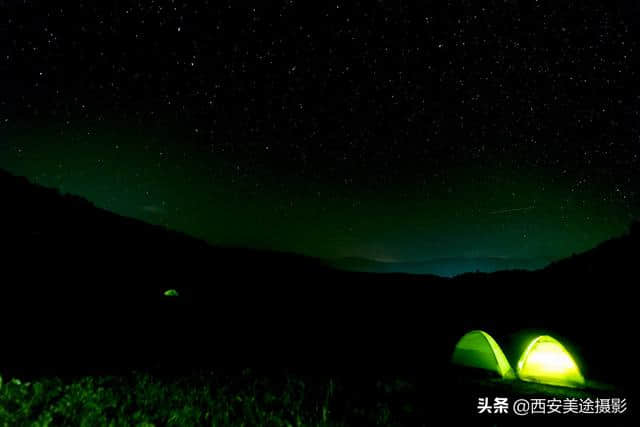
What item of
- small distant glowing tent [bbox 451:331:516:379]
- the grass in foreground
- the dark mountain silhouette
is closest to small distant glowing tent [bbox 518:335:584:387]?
small distant glowing tent [bbox 451:331:516:379]

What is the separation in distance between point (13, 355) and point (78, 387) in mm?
3490

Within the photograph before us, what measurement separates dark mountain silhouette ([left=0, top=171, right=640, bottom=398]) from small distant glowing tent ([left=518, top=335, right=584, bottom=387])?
1.99m

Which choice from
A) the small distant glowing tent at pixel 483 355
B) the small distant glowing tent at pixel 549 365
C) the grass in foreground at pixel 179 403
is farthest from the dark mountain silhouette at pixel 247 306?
the grass in foreground at pixel 179 403

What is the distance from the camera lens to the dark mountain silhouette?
9930 millimetres

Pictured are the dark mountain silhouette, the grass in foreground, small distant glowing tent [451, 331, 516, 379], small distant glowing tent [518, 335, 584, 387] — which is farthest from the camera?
the dark mountain silhouette

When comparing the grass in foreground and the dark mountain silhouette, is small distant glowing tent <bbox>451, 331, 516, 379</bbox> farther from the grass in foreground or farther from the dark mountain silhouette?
the grass in foreground

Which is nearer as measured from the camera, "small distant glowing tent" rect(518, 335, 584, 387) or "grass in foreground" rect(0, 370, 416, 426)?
"grass in foreground" rect(0, 370, 416, 426)

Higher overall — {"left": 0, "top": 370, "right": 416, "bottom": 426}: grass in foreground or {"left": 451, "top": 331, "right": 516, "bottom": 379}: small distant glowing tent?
{"left": 451, "top": 331, "right": 516, "bottom": 379}: small distant glowing tent

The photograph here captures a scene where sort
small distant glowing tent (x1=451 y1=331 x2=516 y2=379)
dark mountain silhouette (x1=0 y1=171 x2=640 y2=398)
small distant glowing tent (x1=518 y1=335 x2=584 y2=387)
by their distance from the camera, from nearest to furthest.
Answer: small distant glowing tent (x1=518 y1=335 x2=584 y2=387)
small distant glowing tent (x1=451 y1=331 x2=516 y2=379)
dark mountain silhouette (x1=0 y1=171 x2=640 y2=398)

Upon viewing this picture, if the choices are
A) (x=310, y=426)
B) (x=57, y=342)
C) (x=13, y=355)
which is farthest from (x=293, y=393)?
(x=57, y=342)

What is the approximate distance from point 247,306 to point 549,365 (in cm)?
1308

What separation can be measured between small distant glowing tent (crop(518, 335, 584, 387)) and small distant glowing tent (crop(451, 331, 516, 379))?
1.19 feet

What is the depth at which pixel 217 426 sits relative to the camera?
4.39m

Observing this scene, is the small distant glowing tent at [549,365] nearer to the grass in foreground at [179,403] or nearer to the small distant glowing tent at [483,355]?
the small distant glowing tent at [483,355]
